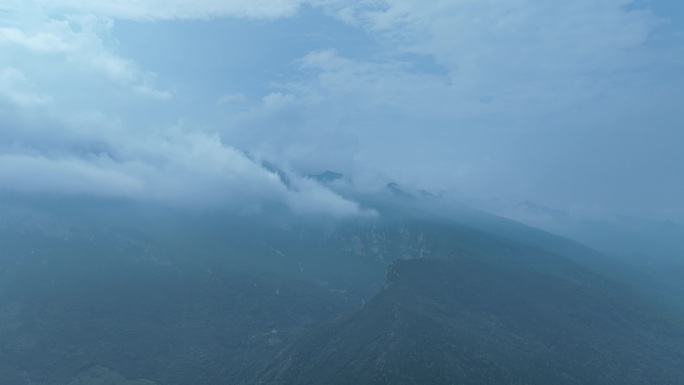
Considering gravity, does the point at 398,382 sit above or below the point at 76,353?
above

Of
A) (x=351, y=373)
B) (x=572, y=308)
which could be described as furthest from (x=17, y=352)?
(x=572, y=308)

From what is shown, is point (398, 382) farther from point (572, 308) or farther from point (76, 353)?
point (76, 353)

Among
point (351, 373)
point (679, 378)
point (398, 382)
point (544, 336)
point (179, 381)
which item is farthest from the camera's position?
point (179, 381)

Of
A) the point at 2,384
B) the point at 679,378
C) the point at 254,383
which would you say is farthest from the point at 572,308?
the point at 2,384

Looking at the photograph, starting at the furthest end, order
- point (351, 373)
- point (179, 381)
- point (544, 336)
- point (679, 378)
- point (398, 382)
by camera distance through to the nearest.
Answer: point (179, 381) < point (544, 336) < point (679, 378) < point (351, 373) < point (398, 382)

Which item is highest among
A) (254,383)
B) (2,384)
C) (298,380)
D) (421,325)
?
(421,325)

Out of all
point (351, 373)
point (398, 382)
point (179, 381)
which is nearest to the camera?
point (398, 382)

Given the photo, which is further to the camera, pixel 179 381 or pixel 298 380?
pixel 179 381

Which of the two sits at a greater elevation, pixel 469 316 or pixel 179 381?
pixel 469 316

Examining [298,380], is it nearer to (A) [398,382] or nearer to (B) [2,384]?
(A) [398,382]

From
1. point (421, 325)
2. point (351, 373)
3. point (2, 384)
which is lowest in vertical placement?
point (2, 384)
